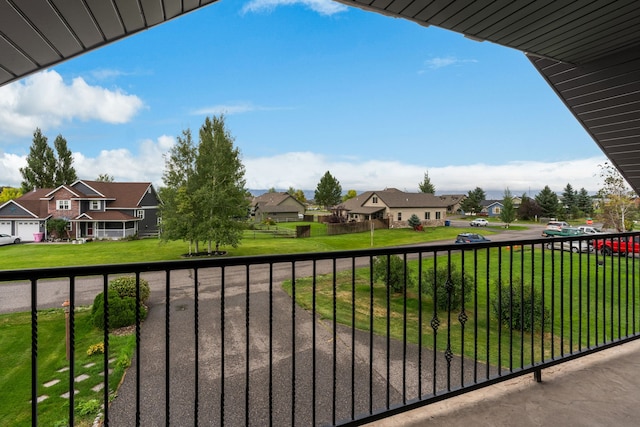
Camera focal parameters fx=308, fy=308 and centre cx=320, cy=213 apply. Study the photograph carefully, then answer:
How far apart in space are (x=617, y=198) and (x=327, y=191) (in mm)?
32551

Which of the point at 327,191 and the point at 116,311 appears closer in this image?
the point at 116,311

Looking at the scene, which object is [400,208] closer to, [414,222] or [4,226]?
[414,222]

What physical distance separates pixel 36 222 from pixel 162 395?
872 inches

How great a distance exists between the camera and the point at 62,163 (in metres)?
27.1

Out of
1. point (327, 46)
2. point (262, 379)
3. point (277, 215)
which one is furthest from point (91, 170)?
point (262, 379)

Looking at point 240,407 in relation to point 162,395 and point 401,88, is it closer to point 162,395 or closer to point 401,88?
point 162,395

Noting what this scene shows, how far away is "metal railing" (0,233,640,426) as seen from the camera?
1.17 m

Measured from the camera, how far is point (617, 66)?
256 cm

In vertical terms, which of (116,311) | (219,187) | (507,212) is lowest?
(116,311)

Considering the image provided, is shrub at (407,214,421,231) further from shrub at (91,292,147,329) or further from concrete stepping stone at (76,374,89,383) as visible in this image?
concrete stepping stone at (76,374,89,383)

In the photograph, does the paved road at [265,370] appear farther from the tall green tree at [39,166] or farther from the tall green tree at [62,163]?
the tall green tree at [39,166]

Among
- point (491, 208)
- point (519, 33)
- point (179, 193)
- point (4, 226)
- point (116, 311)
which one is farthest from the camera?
point (491, 208)

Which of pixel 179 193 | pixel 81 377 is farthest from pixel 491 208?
pixel 81 377

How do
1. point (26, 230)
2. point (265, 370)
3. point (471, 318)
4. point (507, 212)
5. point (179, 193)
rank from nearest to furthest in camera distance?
point (265, 370), point (471, 318), point (179, 193), point (26, 230), point (507, 212)
